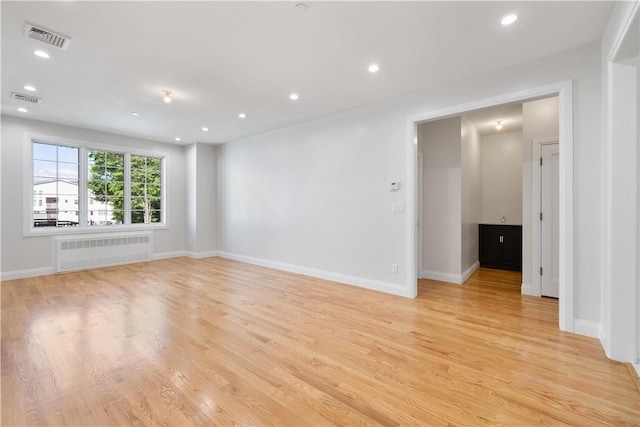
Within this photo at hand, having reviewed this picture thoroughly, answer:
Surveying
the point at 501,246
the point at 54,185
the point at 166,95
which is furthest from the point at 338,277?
the point at 54,185

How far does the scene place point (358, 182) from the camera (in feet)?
14.7

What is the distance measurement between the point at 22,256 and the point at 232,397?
5799 millimetres

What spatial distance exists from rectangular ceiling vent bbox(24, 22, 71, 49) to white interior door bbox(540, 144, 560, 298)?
19.1 ft

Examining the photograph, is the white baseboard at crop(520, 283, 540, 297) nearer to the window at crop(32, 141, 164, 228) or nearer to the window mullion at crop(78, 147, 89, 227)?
the window at crop(32, 141, 164, 228)

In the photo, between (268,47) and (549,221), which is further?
(549,221)

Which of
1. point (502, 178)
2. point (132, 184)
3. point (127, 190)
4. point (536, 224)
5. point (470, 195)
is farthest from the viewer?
point (132, 184)

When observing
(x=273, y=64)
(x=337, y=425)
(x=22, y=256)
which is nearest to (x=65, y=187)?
(x=22, y=256)

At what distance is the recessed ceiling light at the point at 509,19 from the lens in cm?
230

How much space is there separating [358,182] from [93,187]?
5.77m

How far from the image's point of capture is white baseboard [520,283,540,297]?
395 centimetres

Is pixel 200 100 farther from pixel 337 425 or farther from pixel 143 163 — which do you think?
pixel 337 425

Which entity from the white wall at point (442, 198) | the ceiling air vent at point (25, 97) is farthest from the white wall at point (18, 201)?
the white wall at point (442, 198)

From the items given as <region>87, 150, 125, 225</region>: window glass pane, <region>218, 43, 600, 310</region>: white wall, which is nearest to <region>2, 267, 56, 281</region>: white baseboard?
<region>87, 150, 125, 225</region>: window glass pane

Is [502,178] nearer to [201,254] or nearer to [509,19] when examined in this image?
[509,19]
